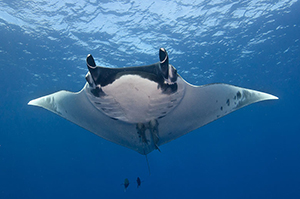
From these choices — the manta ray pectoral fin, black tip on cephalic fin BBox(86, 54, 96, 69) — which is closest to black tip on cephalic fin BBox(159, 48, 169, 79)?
the manta ray pectoral fin

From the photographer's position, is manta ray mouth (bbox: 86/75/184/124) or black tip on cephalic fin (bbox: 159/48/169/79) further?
manta ray mouth (bbox: 86/75/184/124)

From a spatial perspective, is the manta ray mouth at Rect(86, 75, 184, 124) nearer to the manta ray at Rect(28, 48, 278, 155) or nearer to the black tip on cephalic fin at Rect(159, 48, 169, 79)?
the manta ray at Rect(28, 48, 278, 155)

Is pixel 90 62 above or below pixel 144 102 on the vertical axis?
above

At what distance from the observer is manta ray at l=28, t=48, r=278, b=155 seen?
2.59m

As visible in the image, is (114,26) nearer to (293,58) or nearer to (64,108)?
(64,108)

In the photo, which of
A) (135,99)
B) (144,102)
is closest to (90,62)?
(135,99)

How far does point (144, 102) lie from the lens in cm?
298

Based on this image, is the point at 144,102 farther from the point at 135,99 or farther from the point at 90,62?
the point at 90,62

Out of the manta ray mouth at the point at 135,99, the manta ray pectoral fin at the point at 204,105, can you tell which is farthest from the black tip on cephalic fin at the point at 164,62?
the manta ray pectoral fin at the point at 204,105

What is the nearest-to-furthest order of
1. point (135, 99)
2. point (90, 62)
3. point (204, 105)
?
1. point (90, 62)
2. point (135, 99)
3. point (204, 105)

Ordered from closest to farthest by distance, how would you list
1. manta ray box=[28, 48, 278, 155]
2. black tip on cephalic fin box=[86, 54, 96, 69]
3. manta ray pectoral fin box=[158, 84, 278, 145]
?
black tip on cephalic fin box=[86, 54, 96, 69] → manta ray box=[28, 48, 278, 155] → manta ray pectoral fin box=[158, 84, 278, 145]

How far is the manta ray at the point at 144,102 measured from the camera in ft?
8.48

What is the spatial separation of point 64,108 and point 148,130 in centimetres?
169

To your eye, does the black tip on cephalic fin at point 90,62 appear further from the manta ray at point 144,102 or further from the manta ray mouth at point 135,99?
the manta ray mouth at point 135,99
